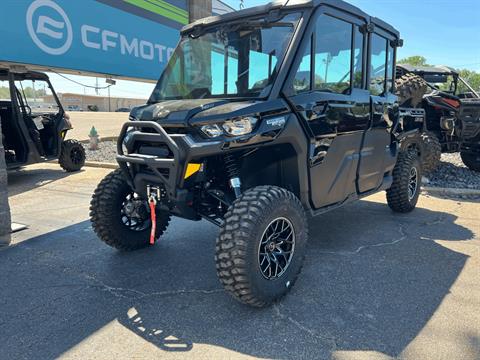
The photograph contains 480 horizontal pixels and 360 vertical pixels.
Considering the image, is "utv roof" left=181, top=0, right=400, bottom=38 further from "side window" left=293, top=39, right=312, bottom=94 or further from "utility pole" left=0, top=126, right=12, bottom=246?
"utility pole" left=0, top=126, right=12, bottom=246

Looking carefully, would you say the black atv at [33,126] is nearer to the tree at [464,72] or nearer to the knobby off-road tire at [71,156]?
the knobby off-road tire at [71,156]

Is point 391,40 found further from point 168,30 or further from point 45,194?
point 45,194

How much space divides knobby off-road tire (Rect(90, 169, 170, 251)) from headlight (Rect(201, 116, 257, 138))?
1398mm

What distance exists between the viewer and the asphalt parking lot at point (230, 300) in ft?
8.22

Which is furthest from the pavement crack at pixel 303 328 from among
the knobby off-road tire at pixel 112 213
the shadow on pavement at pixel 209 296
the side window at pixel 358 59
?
the side window at pixel 358 59

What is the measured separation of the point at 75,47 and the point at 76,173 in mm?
3702

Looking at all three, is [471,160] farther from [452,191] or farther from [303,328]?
[303,328]

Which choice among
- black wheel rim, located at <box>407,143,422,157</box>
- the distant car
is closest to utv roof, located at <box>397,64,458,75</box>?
black wheel rim, located at <box>407,143,422,157</box>

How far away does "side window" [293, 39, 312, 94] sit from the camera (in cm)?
325

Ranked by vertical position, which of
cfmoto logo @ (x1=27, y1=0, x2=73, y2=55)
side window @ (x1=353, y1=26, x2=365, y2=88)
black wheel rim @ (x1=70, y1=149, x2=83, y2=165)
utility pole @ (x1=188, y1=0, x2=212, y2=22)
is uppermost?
utility pole @ (x1=188, y1=0, x2=212, y2=22)

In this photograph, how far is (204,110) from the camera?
2922 millimetres

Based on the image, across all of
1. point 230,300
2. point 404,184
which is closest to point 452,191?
point 404,184

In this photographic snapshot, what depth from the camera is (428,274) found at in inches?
140

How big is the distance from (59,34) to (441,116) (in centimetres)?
737
